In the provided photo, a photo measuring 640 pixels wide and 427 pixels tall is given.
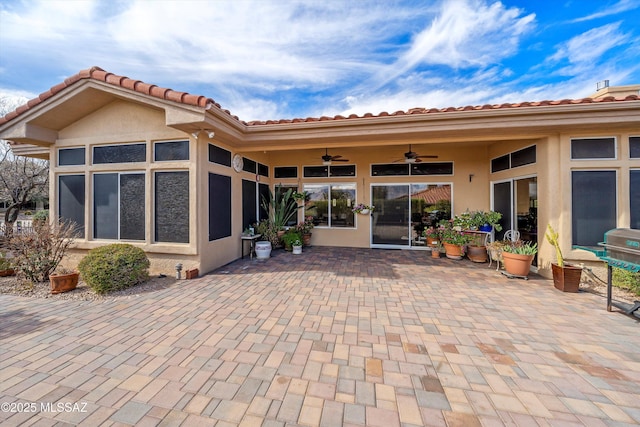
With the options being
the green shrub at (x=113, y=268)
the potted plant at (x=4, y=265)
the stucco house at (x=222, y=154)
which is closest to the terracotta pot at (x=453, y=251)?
the stucco house at (x=222, y=154)

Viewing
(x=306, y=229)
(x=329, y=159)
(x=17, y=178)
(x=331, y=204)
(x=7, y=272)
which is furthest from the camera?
(x=17, y=178)

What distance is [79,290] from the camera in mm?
4414

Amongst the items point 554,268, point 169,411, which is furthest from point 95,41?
point 554,268

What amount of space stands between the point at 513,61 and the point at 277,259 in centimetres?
976

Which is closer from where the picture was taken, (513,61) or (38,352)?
(38,352)

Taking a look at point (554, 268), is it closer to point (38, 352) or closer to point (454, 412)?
point (454, 412)

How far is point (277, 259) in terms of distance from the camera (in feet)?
21.7

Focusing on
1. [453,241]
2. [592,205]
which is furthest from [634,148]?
[453,241]

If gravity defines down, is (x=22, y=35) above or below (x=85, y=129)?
above

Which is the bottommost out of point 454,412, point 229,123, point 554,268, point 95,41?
point 454,412

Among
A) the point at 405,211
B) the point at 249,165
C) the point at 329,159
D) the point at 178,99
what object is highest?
the point at 178,99

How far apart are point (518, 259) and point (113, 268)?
7.78 meters

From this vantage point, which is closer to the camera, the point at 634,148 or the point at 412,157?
the point at 634,148

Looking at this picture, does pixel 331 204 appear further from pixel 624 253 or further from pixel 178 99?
pixel 624 253
